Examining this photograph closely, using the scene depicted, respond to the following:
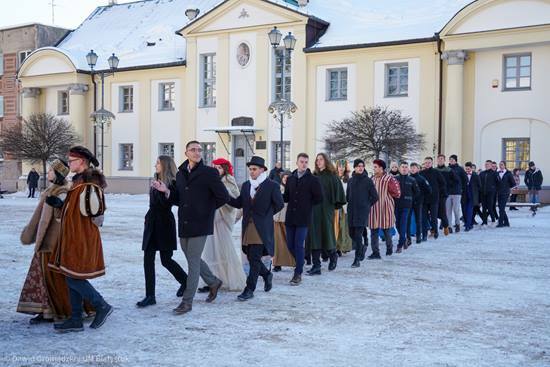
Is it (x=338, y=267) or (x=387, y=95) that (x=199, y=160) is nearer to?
(x=338, y=267)

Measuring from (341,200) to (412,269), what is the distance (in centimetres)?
159

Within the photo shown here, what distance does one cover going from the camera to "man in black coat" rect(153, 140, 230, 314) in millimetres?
A: 7434

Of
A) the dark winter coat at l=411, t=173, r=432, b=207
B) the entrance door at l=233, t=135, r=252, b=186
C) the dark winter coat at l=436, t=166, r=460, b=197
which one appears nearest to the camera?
the dark winter coat at l=411, t=173, r=432, b=207

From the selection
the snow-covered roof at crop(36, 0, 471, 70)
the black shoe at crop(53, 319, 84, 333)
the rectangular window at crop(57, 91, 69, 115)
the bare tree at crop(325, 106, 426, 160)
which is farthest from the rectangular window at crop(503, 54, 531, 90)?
the rectangular window at crop(57, 91, 69, 115)

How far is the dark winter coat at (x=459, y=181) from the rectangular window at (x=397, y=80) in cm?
1272

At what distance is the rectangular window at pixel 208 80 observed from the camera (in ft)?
113

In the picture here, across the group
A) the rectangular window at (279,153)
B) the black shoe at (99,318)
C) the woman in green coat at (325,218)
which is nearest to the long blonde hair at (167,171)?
the black shoe at (99,318)

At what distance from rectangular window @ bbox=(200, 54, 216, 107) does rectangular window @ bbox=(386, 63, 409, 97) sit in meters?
9.19

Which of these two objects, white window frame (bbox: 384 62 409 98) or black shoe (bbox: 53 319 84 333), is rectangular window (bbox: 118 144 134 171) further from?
black shoe (bbox: 53 319 84 333)

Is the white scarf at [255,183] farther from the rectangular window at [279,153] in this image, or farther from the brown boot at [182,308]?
the rectangular window at [279,153]

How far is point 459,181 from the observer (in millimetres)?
16281

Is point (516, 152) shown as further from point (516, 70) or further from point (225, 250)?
point (225, 250)

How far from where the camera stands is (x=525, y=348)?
6152 mm

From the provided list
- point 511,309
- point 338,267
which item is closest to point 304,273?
point 338,267
